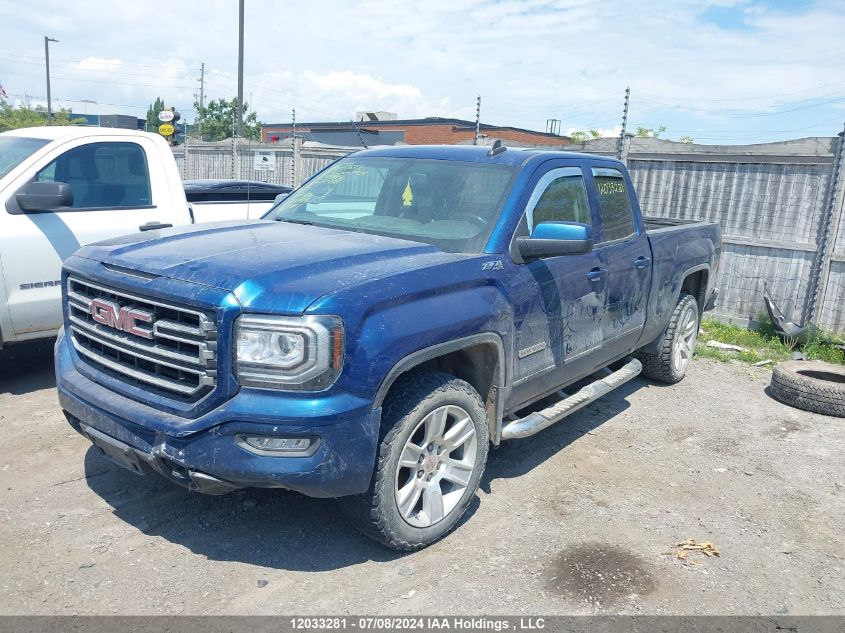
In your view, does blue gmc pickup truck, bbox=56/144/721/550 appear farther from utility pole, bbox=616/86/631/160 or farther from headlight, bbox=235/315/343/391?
utility pole, bbox=616/86/631/160

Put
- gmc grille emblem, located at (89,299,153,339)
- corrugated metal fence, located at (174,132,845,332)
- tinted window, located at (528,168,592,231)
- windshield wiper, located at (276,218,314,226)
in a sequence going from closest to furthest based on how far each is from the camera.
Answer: gmc grille emblem, located at (89,299,153,339), tinted window, located at (528,168,592,231), windshield wiper, located at (276,218,314,226), corrugated metal fence, located at (174,132,845,332)

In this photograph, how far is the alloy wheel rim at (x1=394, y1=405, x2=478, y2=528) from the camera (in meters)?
3.54

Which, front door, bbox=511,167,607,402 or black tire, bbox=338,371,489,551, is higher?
front door, bbox=511,167,607,402

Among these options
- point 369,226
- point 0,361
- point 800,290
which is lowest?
point 0,361

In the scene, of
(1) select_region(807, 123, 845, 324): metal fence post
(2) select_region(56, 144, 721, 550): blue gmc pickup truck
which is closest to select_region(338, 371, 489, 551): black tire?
(2) select_region(56, 144, 721, 550): blue gmc pickup truck

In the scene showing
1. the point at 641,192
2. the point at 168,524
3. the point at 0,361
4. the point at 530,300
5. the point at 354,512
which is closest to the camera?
the point at 354,512

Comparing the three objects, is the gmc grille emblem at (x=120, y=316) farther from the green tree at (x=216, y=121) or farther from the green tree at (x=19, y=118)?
the green tree at (x=216, y=121)

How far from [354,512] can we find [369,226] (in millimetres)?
1737

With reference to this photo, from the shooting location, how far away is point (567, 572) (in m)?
3.60

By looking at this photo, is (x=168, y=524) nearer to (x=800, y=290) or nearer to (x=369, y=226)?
(x=369, y=226)

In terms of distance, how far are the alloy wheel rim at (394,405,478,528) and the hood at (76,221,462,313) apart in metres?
0.80

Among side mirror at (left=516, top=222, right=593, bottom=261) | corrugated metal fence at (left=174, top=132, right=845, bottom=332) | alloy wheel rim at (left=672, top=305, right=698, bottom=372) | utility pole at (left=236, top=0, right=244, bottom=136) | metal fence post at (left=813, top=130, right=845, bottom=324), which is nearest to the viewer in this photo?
side mirror at (left=516, top=222, right=593, bottom=261)

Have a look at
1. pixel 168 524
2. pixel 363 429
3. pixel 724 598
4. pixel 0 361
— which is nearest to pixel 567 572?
pixel 724 598

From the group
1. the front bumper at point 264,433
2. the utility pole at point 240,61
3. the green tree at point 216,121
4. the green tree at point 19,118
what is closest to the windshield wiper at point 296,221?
the front bumper at point 264,433
